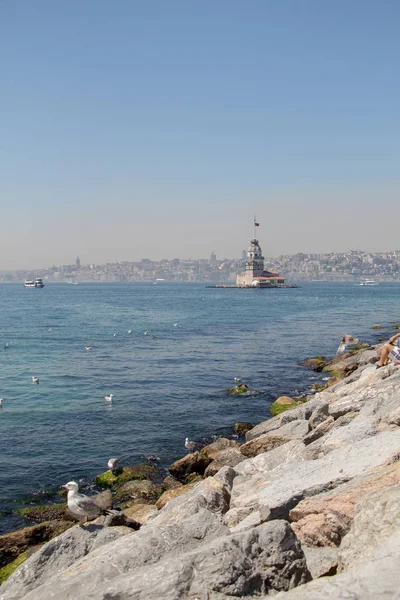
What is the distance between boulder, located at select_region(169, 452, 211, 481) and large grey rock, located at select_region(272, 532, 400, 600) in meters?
10.4

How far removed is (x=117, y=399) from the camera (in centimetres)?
2328

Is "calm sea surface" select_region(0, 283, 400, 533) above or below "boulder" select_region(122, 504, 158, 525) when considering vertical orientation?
below

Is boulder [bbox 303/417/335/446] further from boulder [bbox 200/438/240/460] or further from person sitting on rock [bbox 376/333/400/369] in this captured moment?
person sitting on rock [bbox 376/333/400/369]

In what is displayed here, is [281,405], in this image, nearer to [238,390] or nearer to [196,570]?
[238,390]

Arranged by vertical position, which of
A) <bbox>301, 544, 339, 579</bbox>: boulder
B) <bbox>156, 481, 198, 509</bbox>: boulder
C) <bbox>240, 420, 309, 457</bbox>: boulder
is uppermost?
<bbox>301, 544, 339, 579</bbox>: boulder

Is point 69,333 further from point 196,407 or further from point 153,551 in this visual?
point 153,551

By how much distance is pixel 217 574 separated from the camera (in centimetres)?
505

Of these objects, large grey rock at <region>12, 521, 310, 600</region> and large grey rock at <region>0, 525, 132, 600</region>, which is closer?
large grey rock at <region>12, 521, 310, 600</region>

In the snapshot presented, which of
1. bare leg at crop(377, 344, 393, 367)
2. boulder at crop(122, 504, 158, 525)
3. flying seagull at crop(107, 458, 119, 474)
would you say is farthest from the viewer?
bare leg at crop(377, 344, 393, 367)

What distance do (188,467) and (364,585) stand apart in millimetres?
10947

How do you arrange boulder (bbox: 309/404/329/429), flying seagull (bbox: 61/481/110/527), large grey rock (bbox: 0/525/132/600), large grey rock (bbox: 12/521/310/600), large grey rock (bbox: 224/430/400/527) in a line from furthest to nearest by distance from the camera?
→ 1. boulder (bbox: 309/404/329/429)
2. flying seagull (bbox: 61/481/110/527)
3. large grey rock (bbox: 224/430/400/527)
4. large grey rock (bbox: 0/525/132/600)
5. large grey rock (bbox: 12/521/310/600)

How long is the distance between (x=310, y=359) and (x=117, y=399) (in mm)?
13595

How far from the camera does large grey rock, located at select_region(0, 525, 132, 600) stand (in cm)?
720

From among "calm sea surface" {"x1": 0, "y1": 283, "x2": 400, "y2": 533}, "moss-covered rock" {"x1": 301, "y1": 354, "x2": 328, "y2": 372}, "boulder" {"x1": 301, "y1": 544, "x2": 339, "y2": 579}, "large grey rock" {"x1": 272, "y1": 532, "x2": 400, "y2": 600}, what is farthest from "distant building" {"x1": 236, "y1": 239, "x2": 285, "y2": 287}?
"large grey rock" {"x1": 272, "y1": 532, "x2": 400, "y2": 600}
